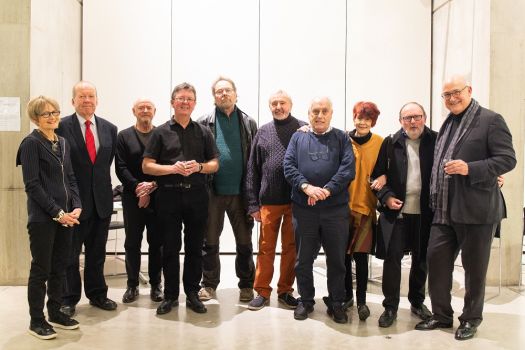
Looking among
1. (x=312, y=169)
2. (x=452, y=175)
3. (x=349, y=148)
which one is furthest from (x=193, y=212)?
(x=452, y=175)

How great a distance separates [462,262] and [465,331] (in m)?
0.45

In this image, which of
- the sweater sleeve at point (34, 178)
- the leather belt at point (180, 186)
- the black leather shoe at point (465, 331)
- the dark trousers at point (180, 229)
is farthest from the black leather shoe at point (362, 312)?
the sweater sleeve at point (34, 178)

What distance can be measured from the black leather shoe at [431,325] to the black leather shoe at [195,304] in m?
1.56

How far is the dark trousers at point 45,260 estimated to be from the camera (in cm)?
319

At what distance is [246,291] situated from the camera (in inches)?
166

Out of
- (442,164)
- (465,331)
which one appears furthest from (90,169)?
(465,331)

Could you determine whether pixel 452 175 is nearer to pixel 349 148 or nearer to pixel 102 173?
pixel 349 148

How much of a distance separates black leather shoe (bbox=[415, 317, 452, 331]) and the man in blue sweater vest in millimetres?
511

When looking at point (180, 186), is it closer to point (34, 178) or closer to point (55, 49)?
point (34, 178)

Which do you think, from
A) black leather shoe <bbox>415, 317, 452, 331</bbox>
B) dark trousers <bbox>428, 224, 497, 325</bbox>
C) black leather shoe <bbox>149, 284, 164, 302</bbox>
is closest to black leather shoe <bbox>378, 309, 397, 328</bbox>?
black leather shoe <bbox>415, 317, 452, 331</bbox>

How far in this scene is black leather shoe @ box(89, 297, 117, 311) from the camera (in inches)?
153

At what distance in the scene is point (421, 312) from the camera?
377cm

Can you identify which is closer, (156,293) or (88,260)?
(88,260)

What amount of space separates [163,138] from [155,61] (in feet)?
9.38
